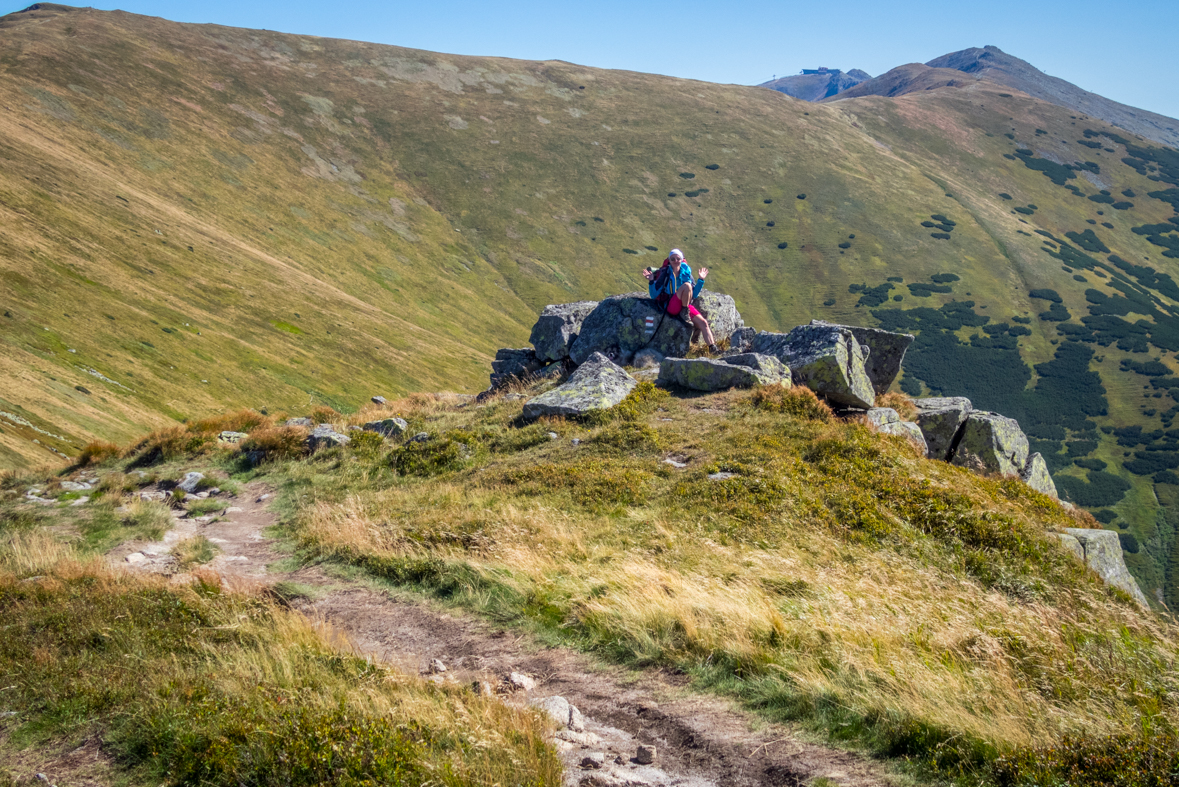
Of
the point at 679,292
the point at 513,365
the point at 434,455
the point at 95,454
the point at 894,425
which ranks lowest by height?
the point at 95,454

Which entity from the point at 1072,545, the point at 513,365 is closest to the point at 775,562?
the point at 1072,545

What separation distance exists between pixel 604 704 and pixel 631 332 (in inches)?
748

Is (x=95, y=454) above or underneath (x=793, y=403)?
underneath

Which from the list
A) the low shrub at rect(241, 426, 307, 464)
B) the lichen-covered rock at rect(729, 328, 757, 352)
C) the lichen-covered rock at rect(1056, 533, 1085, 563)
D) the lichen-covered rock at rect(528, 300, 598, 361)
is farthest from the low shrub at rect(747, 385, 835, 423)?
the low shrub at rect(241, 426, 307, 464)

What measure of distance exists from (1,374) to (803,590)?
4488 centimetres

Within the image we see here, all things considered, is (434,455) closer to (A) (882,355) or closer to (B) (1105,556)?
(A) (882,355)

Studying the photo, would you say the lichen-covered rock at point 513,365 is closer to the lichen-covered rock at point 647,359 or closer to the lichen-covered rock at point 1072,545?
the lichen-covered rock at point 647,359

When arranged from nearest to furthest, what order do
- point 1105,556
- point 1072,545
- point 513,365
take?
point 1072,545, point 1105,556, point 513,365

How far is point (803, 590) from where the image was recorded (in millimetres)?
8500

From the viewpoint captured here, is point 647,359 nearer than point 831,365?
No

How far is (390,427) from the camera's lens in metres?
20.6

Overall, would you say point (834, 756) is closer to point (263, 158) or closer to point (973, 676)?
point (973, 676)

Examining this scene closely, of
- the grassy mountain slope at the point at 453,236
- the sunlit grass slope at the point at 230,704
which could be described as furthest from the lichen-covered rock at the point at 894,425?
the grassy mountain slope at the point at 453,236

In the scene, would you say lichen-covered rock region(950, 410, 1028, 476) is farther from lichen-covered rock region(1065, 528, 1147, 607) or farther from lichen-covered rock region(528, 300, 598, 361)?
lichen-covered rock region(528, 300, 598, 361)
